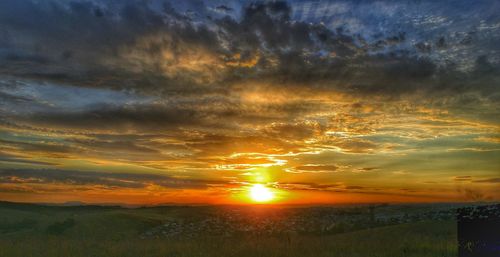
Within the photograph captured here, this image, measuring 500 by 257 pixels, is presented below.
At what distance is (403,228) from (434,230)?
2.77 meters

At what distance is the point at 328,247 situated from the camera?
17406mm

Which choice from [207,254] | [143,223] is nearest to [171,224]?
[143,223]

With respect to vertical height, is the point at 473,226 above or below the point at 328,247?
above

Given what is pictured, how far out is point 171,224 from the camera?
41.7 meters

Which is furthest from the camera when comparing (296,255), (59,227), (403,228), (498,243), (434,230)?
(59,227)

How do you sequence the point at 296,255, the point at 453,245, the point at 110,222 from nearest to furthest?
the point at 296,255 < the point at 453,245 < the point at 110,222

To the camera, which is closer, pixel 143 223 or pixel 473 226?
pixel 473 226

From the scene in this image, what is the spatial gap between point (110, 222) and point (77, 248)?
2301 cm

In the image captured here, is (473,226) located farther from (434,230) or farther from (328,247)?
(434,230)

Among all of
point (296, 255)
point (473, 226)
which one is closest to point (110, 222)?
point (296, 255)

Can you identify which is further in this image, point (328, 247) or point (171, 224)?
point (171, 224)

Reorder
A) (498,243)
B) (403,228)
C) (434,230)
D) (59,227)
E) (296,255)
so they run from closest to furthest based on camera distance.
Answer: (498,243) → (296,255) → (434,230) → (403,228) → (59,227)

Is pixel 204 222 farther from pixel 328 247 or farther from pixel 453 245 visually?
pixel 453 245

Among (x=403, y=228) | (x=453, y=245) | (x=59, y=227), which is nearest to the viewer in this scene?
(x=453, y=245)
